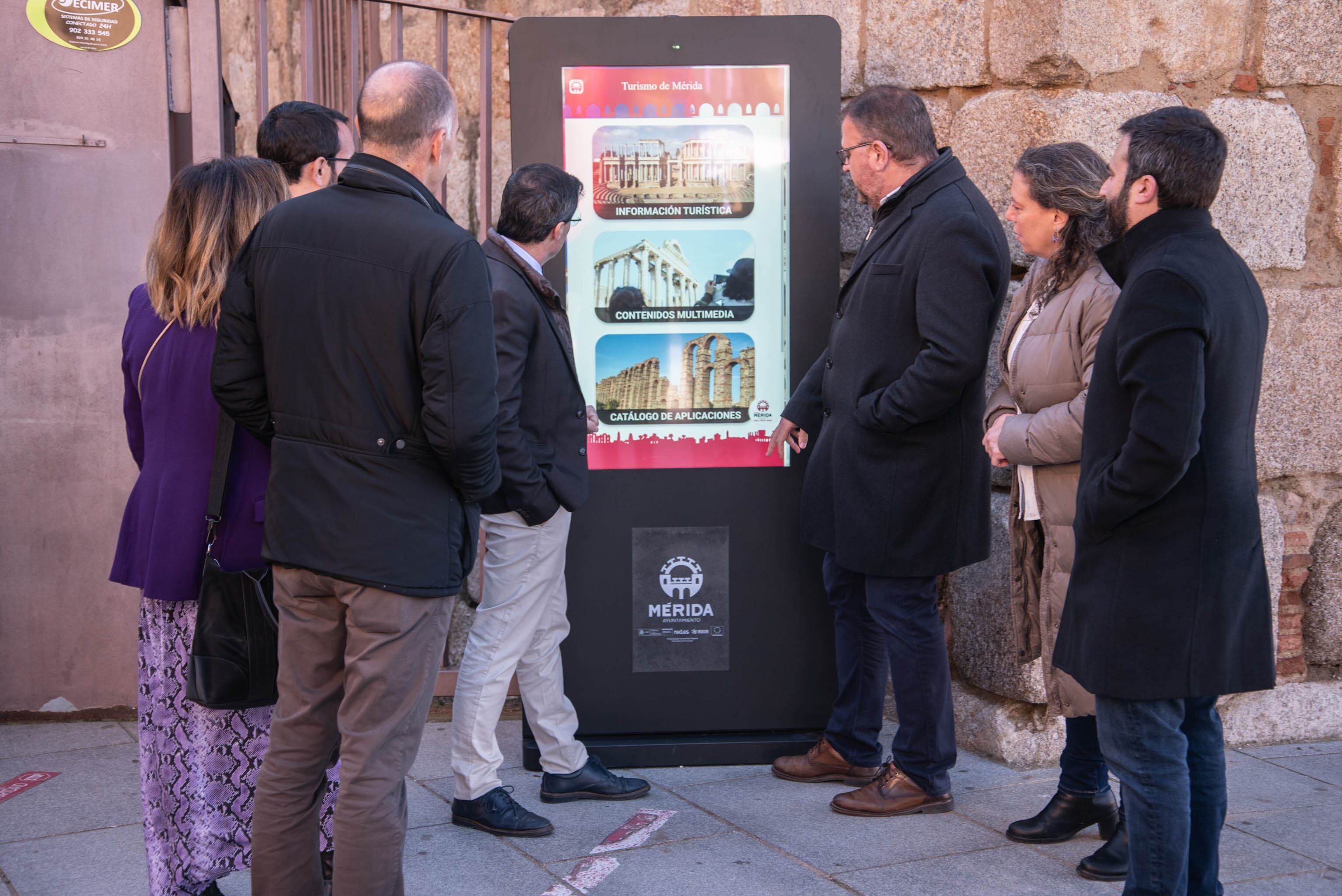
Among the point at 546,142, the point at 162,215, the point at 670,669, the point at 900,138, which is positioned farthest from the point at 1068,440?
the point at 162,215

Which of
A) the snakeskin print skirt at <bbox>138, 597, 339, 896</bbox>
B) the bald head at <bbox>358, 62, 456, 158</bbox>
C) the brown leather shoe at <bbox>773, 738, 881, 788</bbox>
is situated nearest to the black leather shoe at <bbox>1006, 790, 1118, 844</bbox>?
the brown leather shoe at <bbox>773, 738, 881, 788</bbox>

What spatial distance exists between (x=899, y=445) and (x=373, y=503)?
1619 mm

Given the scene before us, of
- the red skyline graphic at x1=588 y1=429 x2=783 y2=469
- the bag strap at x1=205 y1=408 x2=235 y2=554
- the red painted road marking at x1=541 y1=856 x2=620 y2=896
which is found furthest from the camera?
the red skyline graphic at x1=588 y1=429 x2=783 y2=469

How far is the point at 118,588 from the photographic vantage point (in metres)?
4.28

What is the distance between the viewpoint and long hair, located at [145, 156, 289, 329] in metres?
2.60

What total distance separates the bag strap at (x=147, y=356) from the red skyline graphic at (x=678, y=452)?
4.85 feet

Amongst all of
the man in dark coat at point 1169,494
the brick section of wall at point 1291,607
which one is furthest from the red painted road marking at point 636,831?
the brick section of wall at point 1291,607

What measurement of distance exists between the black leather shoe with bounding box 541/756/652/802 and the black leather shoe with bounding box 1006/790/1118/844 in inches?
44.2

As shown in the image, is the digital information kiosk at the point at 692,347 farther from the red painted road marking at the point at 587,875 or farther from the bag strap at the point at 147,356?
the bag strap at the point at 147,356

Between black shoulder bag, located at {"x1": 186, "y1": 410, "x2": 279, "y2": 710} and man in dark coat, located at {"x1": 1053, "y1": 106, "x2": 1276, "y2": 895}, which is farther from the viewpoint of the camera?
black shoulder bag, located at {"x1": 186, "y1": 410, "x2": 279, "y2": 710}

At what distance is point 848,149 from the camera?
3.51 m

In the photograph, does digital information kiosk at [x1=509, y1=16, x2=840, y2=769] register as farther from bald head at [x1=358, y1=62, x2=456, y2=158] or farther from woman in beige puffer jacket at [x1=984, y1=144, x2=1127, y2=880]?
bald head at [x1=358, y1=62, x2=456, y2=158]

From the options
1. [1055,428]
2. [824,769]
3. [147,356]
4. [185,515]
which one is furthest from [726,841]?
[147,356]

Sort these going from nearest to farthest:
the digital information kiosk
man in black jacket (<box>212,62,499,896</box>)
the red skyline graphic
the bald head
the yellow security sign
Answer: man in black jacket (<box>212,62,499,896</box>) < the bald head < the digital information kiosk < the red skyline graphic < the yellow security sign
